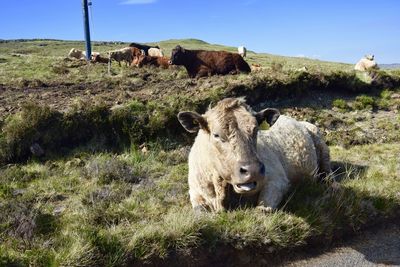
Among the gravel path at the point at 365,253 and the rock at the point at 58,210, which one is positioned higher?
the rock at the point at 58,210

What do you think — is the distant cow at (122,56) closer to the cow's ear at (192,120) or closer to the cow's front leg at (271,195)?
the cow's ear at (192,120)

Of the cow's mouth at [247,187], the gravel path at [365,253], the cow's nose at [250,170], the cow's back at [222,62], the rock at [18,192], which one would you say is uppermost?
the cow's back at [222,62]

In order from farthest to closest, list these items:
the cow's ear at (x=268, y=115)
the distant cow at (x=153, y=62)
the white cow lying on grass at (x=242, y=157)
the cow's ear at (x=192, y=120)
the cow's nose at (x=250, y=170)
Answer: the distant cow at (x=153, y=62) → the cow's ear at (x=268, y=115) → the cow's ear at (x=192, y=120) → the white cow lying on grass at (x=242, y=157) → the cow's nose at (x=250, y=170)

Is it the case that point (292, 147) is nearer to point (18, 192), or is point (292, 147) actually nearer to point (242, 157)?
point (242, 157)

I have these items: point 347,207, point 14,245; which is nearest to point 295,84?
point 347,207

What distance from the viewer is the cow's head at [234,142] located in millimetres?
5449

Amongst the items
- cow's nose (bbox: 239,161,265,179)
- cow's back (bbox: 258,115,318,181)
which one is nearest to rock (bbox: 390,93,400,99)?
cow's back (bbox: 258,115,318,181)

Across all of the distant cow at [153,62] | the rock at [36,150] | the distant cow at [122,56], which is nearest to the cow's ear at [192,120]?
the rock at [36,150]

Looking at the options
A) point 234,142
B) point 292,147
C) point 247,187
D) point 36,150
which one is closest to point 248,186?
point 247,187

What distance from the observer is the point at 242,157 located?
5539mm

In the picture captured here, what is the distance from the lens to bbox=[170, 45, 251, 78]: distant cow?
1852 centimetres

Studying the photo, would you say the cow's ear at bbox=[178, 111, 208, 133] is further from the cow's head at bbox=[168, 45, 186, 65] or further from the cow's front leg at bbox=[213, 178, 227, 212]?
the cow's head at bbox=[168, 45, 186, 65]

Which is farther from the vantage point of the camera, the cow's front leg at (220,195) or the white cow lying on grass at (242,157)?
the cow's front leg at (220,195)

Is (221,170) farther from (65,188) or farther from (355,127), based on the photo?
(355,127)
